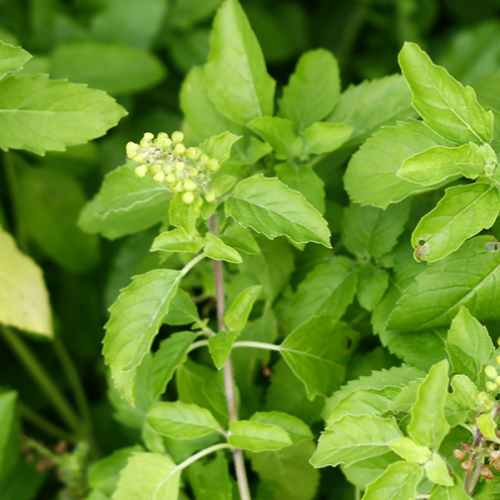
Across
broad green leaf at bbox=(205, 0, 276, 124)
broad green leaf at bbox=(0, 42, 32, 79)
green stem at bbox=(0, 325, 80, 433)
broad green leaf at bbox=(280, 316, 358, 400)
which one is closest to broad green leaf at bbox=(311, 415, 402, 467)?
broad green leaf at bbox=(280, 316, 358, 400)

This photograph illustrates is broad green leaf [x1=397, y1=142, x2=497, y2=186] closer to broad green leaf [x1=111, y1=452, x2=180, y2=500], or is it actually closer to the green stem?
broad green leaf [x1=111, y1=452, x2=180, y2=500]

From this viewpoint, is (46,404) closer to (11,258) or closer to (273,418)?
(11,258)

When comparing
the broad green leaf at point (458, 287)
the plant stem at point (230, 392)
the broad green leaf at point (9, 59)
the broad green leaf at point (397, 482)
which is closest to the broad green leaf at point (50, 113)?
the broad green leaf at point (9, 59)

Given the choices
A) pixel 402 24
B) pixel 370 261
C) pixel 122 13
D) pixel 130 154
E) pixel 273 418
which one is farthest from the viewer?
pixel 402 24

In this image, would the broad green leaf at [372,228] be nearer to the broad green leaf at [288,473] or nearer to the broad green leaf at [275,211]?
the broad green leaf at [275,211]

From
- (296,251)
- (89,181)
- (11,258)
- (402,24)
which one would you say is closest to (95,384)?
(89,181)

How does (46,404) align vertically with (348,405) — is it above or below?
below
